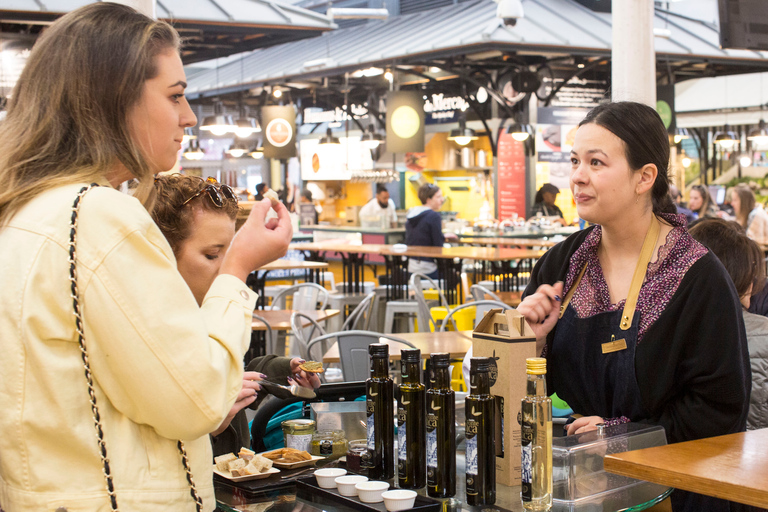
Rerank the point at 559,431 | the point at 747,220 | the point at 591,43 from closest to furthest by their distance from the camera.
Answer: the point at 559,431
the point at 747,220
the point at 591,43

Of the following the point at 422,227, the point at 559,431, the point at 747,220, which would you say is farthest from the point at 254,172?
the point at 559,431

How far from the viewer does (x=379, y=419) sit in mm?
1693

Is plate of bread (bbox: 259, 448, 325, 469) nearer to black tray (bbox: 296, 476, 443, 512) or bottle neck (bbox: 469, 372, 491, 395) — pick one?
black tray (bbox: 296, 476, 443, 512)

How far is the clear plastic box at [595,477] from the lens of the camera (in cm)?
159

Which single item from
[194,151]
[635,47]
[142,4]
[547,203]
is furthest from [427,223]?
[194,151]

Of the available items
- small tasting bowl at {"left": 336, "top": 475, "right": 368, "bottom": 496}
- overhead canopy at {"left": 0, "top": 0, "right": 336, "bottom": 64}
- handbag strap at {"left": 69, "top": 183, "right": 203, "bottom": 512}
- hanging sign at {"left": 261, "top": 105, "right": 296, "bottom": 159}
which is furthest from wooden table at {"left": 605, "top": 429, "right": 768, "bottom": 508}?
hanging sign at {"left": 261, "top": 105, "right": 296, "bottom": 159}

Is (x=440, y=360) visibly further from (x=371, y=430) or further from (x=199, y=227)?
(x=199, y=227)

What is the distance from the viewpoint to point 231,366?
1.25 meters

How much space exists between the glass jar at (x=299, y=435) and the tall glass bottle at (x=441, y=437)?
0.43 meters

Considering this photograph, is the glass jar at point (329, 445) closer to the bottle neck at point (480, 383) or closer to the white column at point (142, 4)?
the bottle neck at point (480, 383)

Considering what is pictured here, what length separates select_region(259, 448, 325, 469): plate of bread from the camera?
179 cm

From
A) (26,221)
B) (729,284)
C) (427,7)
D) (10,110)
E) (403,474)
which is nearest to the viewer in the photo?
(26,221)

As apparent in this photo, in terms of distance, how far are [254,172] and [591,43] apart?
1374cm

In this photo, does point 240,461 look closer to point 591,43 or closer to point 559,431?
point 559,431
